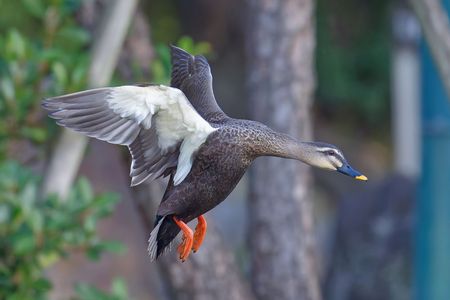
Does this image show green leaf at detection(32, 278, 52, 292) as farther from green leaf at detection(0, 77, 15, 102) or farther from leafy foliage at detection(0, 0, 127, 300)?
green leaf at detection(0, 77, 15, 102)

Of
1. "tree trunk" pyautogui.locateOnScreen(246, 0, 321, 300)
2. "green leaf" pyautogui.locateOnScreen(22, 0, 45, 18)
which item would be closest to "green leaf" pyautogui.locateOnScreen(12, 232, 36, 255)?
"green leaf" pyautogui.locateOnScreen(22, 0, 45, 18)

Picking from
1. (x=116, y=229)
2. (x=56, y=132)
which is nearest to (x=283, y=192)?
(x=56, y=132)

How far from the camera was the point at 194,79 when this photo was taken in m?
4.36

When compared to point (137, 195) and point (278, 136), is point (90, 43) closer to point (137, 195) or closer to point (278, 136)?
point (137, 195)

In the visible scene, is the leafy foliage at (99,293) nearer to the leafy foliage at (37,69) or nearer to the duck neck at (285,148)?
the leafy foliage at (37,69)

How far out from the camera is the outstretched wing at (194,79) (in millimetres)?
4199

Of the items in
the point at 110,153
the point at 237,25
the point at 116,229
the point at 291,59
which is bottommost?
the point at 116,229

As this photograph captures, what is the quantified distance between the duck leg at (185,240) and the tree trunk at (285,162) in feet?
6.64

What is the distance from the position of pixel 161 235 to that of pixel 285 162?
77.7 inches

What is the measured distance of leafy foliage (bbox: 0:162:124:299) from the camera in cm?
530

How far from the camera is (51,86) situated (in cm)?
562

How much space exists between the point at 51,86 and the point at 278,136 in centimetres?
208

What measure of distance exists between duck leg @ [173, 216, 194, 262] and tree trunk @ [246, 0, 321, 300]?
2025mm

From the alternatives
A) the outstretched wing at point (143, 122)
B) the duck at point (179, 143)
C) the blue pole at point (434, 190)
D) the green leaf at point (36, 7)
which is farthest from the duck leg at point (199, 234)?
the blue pole at point (434, 190)
